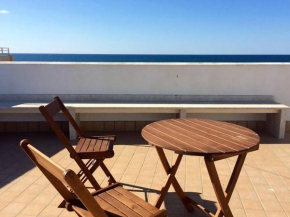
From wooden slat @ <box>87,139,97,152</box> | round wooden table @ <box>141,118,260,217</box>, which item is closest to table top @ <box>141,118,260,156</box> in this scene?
round wooden table @ <box>141,118,260,217</box>

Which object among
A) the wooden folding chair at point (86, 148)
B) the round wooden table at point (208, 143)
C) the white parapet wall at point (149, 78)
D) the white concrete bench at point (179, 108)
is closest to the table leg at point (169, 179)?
the round wooden table at point (208, 143)

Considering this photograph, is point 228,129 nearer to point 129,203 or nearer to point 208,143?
point 208,143

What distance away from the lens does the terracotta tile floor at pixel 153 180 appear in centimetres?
266

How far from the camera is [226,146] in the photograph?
2.03 meters

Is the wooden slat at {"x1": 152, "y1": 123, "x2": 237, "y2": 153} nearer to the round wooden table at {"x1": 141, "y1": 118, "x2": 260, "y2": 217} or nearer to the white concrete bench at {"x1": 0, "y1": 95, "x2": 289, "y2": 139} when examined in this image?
the round wooden table at {"x1": 141, "y1": 118, "x2": 260, "y2": 217}

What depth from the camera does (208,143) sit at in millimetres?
2109

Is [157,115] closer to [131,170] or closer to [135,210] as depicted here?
A: [131,170]

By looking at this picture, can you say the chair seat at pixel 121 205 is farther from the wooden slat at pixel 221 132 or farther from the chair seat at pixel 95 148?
the wooden slat at pixel 221 132

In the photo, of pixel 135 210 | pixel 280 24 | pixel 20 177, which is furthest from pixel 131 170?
pixel 280 24

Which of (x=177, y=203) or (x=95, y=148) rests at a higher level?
(x=95, y=148)

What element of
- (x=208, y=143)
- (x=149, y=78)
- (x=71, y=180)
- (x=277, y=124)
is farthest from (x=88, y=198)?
(x=277, y=124)

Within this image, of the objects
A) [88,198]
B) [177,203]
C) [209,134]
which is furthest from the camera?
[177,203]

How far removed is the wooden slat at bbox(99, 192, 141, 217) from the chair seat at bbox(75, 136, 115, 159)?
28.1 inches

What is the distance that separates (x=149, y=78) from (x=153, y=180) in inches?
99.0
